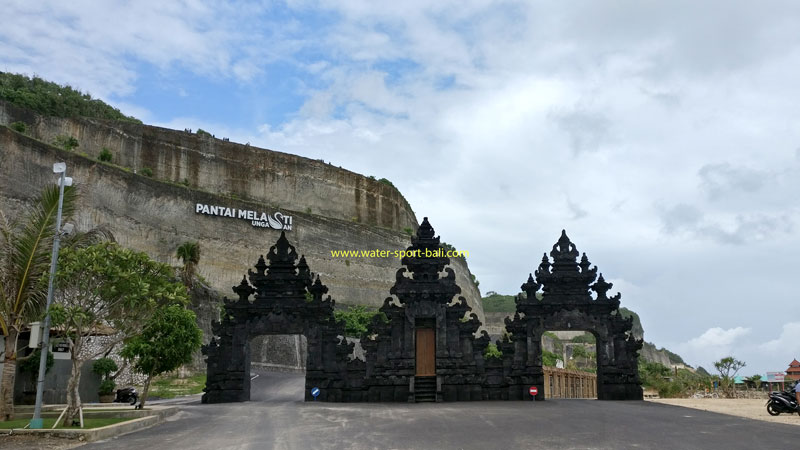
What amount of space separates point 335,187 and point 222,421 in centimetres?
6084

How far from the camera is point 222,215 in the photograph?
202ft

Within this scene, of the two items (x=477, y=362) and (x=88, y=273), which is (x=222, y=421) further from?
(x=477, y=362)

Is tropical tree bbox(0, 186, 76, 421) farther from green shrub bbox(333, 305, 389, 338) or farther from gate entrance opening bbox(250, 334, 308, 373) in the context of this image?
green shrub bbox(333, 305, 389, 338)

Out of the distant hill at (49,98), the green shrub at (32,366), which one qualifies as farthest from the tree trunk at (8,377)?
the distant hill at (49,98)

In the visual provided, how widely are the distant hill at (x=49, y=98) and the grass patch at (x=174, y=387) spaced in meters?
33.8

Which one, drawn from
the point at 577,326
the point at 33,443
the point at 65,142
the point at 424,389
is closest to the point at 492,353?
the point at 577,326

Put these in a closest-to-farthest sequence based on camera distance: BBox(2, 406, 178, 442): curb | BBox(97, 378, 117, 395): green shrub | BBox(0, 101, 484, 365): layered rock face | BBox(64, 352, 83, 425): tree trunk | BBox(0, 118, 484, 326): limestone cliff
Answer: BBox(2, 406, 178, 442): curb
BBox(64, 352, 83, 425): tree trunk
BBox(97, 378, 117, 395): green shrub
BBox(0, 118, 484, 326): limestone cliff
BBox(0, 101, 484, 365): layered rock face

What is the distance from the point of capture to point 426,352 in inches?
1078

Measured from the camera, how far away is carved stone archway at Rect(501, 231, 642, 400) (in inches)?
1077

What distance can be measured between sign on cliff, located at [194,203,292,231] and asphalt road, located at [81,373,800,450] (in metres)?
40.8

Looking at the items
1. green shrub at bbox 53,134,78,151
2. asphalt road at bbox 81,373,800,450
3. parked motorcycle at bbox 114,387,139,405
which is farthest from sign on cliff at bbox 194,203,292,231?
asphalt road at bbox 81,373,800,450

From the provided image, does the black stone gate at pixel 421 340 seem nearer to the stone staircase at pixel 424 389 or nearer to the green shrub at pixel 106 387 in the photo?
the stone staircase at pixel 424 389

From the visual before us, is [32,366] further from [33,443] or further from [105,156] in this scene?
[105,156]

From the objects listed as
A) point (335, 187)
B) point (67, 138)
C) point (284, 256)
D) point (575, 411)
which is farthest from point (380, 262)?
point (575, 411)
